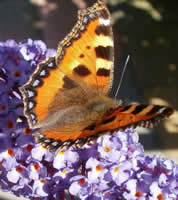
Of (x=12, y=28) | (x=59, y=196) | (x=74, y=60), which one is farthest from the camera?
(x=12, y=28)

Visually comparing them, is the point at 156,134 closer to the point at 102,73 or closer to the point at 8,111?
the point at 102,73

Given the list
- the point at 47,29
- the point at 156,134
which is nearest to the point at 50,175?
the point at 156,134

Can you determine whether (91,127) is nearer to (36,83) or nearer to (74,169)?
(74,169)

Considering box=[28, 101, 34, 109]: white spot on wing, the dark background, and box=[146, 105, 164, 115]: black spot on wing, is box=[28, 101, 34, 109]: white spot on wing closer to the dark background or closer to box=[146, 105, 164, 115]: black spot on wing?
box=[146, 105, 164, 115]: black spot on wing

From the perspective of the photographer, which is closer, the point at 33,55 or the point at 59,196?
the point at 59,196

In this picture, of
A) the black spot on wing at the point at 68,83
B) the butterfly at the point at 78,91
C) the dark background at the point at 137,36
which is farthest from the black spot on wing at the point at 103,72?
the dark background at the point at 137,36

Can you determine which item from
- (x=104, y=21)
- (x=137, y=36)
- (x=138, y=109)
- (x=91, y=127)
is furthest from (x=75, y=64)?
(x=137, y=36)
